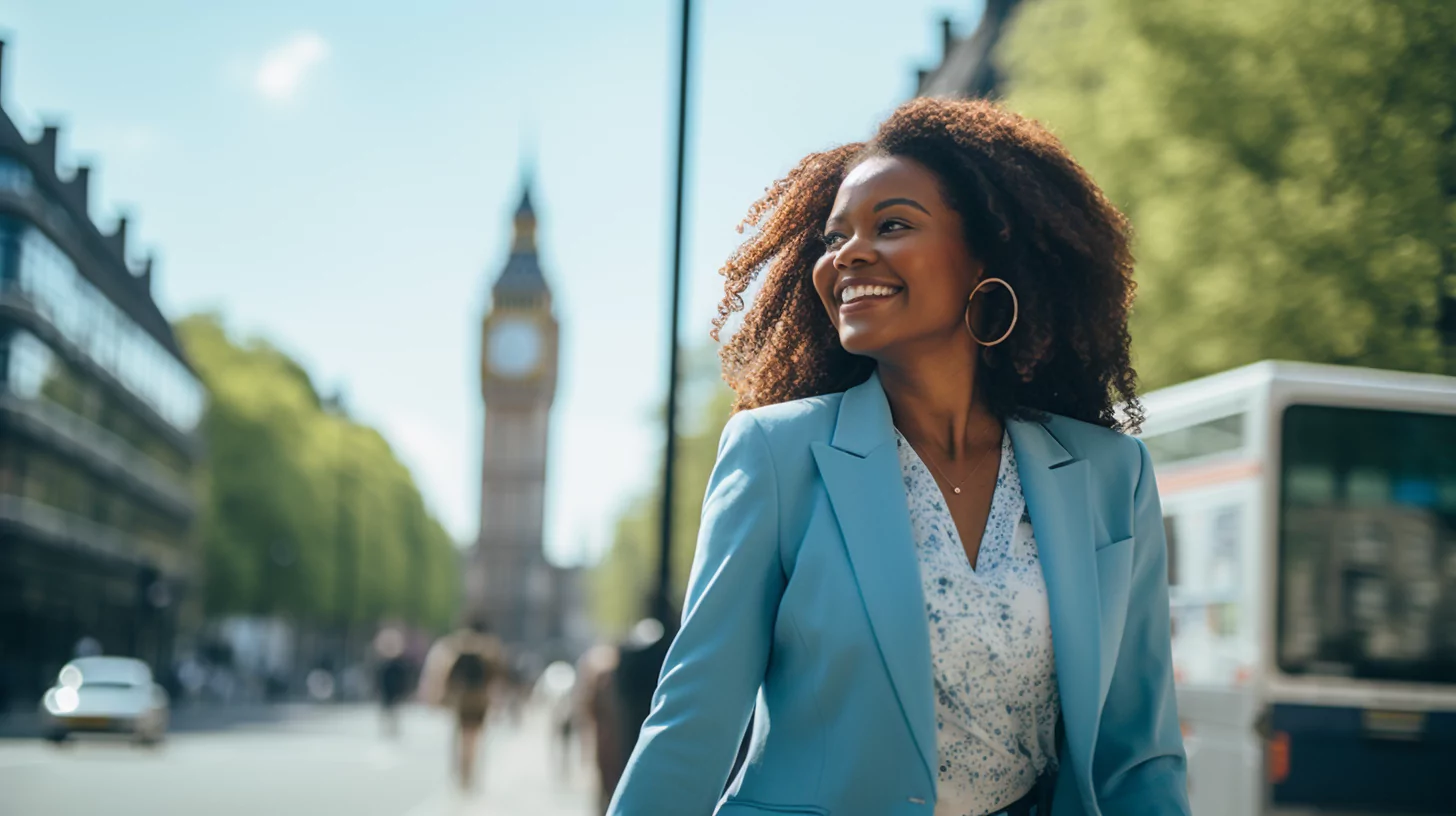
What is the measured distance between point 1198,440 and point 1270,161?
379cm

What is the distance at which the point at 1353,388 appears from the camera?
1123cm

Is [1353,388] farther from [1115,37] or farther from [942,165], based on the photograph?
[942,165]

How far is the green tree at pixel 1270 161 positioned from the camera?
644cm

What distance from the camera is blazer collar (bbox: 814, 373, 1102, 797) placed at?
7.75 feet

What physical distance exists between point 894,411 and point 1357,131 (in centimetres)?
638

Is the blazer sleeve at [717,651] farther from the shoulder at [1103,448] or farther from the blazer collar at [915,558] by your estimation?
the shoulder at [1103,448]

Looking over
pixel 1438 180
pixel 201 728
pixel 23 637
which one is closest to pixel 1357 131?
pixel 1438 180

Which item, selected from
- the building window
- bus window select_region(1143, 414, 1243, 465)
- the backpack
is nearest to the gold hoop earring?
bus window select_region(1143, 414, 1243, 465)

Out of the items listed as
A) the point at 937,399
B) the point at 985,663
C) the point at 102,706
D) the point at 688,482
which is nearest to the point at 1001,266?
the point at 937,399

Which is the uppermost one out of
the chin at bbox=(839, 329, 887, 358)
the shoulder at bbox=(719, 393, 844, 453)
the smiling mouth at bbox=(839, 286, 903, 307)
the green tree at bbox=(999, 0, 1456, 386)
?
the green tree at bbox=(999, 0, 1456, 386)

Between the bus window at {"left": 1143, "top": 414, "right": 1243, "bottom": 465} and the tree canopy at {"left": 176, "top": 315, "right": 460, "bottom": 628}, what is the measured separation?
2168 inches

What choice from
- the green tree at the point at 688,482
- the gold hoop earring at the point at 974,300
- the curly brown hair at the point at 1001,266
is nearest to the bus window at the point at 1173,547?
the curly brown hair at the point at 1001,266

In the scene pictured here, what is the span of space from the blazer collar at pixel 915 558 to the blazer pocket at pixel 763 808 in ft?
0.50

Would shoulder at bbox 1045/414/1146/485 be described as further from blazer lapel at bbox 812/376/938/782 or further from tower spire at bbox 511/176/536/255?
tower spire at bbox 511/176/536/255
